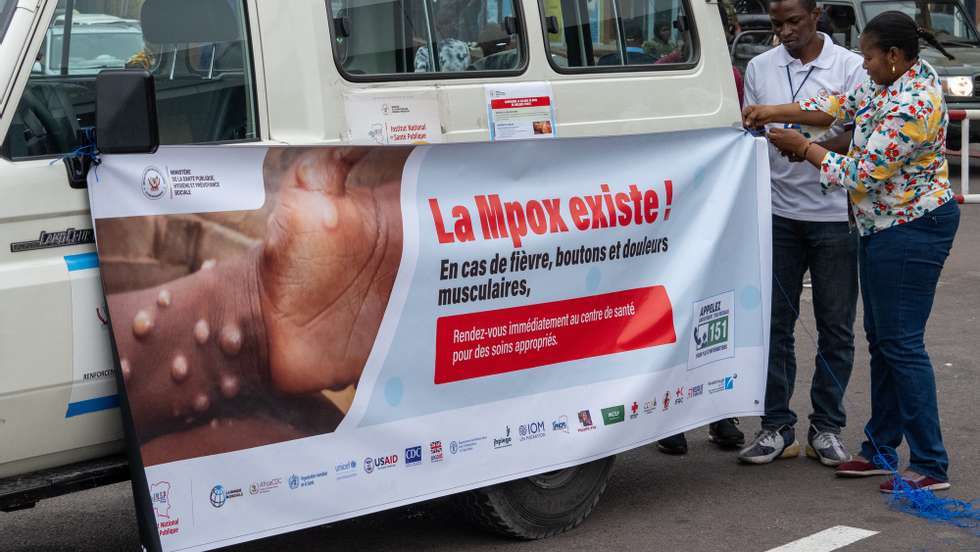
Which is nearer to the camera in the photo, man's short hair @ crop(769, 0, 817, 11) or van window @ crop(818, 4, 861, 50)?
man's short hair @ crop(769, 0, 817, 11)

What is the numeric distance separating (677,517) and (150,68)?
2693 millimetres

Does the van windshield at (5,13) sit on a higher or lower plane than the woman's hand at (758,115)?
higher

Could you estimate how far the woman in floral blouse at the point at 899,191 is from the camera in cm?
498

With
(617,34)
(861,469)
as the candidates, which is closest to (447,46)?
(617,34)

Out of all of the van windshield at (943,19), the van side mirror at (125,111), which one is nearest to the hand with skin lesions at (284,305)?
the van side mirror at (125,111)

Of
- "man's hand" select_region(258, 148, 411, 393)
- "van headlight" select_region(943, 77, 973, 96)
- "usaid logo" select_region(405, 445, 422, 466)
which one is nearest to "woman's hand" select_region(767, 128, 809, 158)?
"man's hand" select_region(258, 148, 411, 393)

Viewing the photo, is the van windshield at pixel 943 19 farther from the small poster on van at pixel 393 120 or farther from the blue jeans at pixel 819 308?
the small poster on van at pixel 393 120

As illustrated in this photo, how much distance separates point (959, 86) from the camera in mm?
14852

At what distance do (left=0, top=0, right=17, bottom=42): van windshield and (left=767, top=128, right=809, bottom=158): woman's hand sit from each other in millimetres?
3049

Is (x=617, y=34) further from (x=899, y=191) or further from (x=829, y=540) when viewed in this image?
(x=829, y=540)

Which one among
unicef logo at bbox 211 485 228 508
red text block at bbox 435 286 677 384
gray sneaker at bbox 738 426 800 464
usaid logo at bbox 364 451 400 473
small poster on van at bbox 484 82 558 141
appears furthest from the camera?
gray sneaker at bbox 738 426 800 464

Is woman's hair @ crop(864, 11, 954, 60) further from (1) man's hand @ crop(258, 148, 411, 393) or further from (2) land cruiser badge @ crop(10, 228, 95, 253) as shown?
(2) land cruiser badge @ crop(10, 228, 95, 253)

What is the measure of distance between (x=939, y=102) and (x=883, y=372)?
3.88 feet

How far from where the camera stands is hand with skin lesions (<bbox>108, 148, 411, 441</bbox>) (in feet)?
12.2
